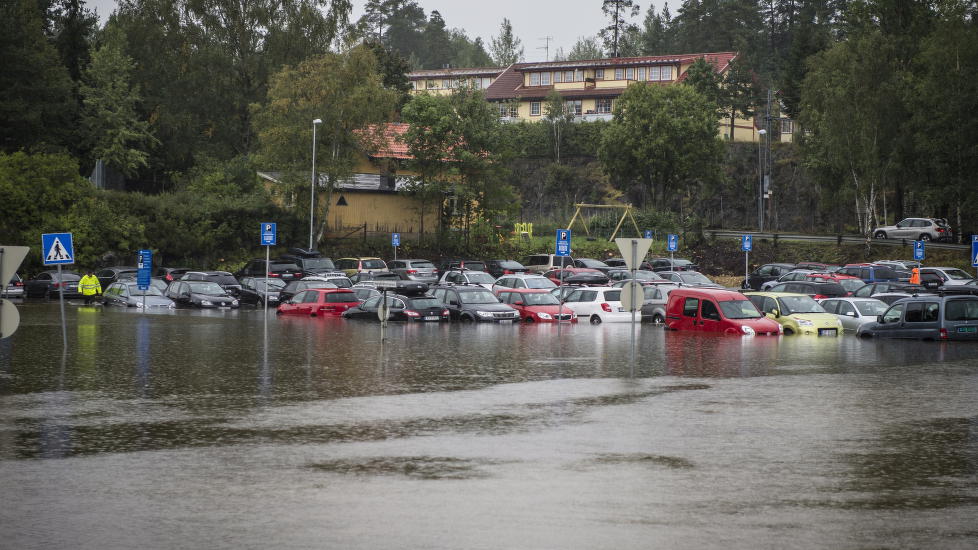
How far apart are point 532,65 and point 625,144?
123 feet

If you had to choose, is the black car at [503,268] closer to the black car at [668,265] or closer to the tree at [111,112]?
the black car at [668,265]

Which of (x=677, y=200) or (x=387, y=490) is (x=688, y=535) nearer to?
(x=387, y=490)

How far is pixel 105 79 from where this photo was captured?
71.2 metres

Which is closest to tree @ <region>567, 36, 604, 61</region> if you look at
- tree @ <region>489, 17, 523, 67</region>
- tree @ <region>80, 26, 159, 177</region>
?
tree @ <region>489, 17, 523, 67</region>

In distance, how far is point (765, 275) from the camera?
185 ft

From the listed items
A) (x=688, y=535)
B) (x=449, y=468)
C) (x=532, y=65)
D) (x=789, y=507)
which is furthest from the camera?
(x=532, y=65)

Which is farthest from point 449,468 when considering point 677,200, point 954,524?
point 677,200

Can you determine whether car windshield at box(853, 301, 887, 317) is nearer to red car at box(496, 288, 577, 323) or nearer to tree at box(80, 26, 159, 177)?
red car at box(496, 288, 577, 323)

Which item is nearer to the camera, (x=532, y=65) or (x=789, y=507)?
(x=789, y=507)

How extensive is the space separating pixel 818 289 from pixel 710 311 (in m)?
10.1

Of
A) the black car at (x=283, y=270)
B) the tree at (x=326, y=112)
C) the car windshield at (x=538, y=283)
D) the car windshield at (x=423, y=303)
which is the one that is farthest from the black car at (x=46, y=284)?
the car windshield at (x=538, y=283)

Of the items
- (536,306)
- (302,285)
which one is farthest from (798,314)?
(302,285)

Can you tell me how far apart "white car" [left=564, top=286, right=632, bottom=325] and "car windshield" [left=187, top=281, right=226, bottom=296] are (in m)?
15.7

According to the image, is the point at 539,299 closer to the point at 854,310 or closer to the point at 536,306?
the point at 536,306
